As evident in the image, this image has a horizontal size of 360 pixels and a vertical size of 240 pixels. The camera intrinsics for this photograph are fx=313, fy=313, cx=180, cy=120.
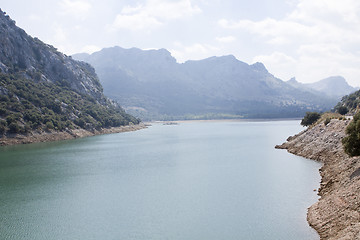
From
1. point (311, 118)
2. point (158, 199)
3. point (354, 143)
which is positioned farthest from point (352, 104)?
point (158, 199)

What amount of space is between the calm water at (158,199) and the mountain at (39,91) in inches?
1825

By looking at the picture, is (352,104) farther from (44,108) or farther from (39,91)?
(39,91)

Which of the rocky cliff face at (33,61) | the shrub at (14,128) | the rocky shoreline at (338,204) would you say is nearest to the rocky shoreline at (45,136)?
the shrub at (14,128)

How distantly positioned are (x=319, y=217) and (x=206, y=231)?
10.3 m

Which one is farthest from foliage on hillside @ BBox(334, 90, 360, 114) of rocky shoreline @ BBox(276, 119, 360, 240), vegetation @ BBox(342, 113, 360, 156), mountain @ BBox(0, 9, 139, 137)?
mountain @ BBox(0, 9, 139, 137)

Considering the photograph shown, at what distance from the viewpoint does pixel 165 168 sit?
60.8 meters

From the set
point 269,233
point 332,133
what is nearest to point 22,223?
point 269,233

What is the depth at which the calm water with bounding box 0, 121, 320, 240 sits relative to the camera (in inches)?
1109

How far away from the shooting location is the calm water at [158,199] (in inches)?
1109

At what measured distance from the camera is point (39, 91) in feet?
458

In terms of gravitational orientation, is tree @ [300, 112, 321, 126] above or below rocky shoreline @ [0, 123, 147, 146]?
above

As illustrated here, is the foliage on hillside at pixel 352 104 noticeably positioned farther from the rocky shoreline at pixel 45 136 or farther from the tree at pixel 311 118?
the rocky shoreline at pixel 45 136

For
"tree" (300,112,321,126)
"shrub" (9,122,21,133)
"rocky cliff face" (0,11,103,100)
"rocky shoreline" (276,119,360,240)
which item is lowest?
"rocky shoreline" (276,119,360,240)

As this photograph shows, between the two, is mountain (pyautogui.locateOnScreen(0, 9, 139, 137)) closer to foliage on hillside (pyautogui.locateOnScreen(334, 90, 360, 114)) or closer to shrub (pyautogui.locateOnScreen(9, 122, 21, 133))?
shrub (pyautogui.locateOnScreen(9, 122, 21, 133))
